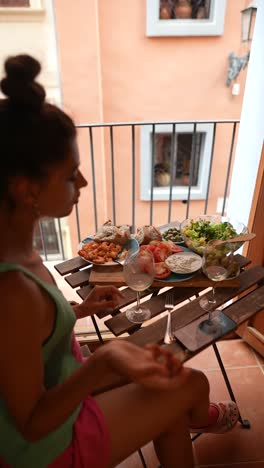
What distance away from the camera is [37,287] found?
671 mm

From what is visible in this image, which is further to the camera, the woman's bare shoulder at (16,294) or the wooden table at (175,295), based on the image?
the wooden table at (175,295)

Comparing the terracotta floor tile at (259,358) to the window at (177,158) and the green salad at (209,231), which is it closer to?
the green salad at (209,231)

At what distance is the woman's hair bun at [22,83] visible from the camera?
616mm

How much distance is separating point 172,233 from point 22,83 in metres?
0.94

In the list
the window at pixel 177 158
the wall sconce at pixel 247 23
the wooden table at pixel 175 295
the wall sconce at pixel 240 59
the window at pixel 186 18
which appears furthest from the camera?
the window at pixel 177 158

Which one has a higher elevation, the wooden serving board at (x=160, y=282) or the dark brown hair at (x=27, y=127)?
the dark brown hair at (x=27, y=127)

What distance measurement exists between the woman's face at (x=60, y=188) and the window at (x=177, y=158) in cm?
374

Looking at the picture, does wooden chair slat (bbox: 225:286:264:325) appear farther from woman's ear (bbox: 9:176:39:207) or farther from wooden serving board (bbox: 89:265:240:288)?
woman's ear (bbox: 9:176:39:207)

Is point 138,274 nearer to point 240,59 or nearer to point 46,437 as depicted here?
point 46,437

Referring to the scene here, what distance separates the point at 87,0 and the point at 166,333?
12.4 feet

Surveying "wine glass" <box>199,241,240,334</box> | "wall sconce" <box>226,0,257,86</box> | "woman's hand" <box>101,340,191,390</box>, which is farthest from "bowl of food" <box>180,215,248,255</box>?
"wall sconce" <box>226,0,257,86</box>

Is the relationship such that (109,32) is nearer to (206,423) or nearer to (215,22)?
(215,22)

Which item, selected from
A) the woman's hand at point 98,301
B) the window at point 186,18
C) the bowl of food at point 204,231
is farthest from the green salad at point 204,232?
the window at point 186,18

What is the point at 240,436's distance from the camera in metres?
1.39
